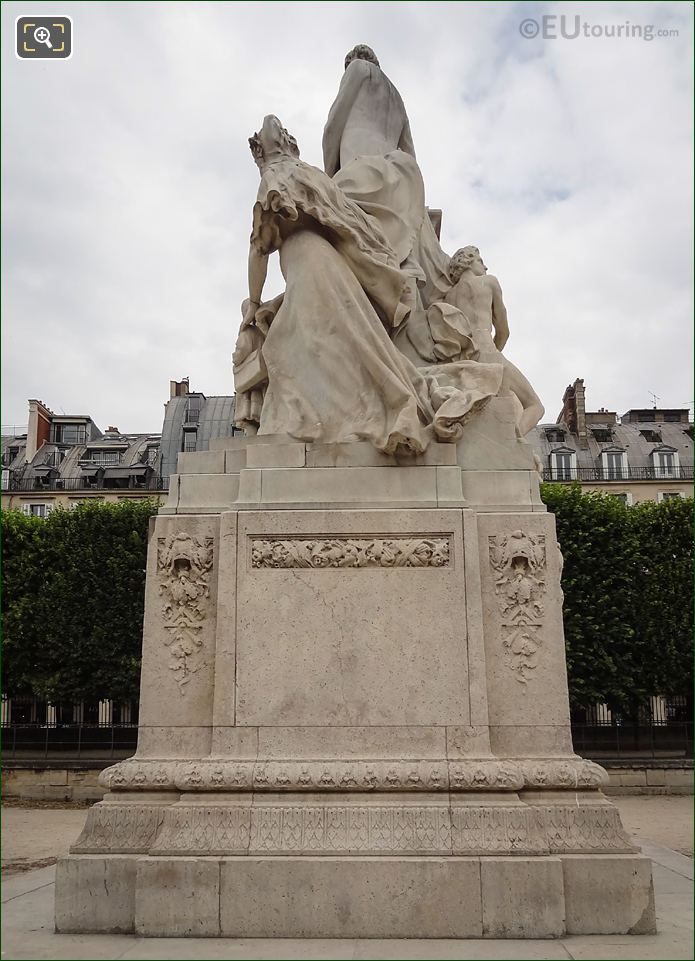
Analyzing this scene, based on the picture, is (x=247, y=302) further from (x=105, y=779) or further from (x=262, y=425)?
(x=105, y=779)

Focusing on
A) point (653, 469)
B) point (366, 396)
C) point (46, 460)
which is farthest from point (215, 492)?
point (46, 460)

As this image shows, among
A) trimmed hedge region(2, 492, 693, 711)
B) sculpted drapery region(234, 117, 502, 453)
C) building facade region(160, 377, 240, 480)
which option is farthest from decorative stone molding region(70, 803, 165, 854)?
building facade region(160, 377, 240, 480)

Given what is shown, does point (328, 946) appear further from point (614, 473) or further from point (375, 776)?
point (614, 473)

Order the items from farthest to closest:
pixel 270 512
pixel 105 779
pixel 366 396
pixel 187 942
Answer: pixel 366 396, pixel 270 512, pixel 105 779, pixel 187 942

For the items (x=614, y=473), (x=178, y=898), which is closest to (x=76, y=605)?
(x=178, y=898)

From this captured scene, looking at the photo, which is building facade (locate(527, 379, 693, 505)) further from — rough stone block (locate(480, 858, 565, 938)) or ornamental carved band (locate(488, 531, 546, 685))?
rough stone block (locate(480, 858, 565, 938))

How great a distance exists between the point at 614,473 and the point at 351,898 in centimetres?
5146

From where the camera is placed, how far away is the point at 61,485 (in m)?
56.0

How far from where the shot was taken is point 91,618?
1096 inches

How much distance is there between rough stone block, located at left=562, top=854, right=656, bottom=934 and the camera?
596cm

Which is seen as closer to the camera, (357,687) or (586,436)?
(357,687)

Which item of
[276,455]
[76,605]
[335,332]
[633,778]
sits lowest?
[633,778]

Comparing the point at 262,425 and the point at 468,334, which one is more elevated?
the point at 468,334

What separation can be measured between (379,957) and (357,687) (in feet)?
6.21
